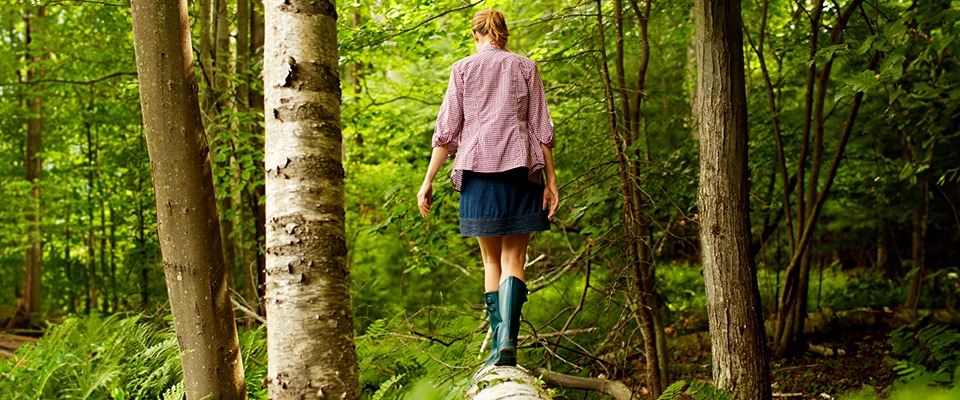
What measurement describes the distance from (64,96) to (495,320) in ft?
35.7

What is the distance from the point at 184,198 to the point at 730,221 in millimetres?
3128

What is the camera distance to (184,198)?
3.63 m

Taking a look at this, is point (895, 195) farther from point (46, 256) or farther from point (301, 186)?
point (46, 256)

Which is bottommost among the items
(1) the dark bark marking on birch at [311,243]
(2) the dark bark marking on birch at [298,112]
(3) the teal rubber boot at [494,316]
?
(3) the teal rubber boot at [494,316]


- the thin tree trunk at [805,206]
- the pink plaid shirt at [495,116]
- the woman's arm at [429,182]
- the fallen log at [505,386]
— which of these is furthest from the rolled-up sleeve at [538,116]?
the thin tree trunk at [805,206]

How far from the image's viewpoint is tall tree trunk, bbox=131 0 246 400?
11.8 ft

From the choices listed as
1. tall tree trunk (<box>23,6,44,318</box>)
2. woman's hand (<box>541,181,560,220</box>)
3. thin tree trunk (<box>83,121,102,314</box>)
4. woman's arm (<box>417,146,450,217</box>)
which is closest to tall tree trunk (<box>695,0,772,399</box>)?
woman's hand (<box>541,181,560,220</box>)

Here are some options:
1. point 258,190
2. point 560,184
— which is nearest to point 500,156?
point 560,184

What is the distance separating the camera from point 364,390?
557cm

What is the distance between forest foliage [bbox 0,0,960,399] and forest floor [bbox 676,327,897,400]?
17cm

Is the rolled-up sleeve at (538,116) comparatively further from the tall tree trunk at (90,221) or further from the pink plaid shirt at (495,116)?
the tall tree trunk at (90,221)

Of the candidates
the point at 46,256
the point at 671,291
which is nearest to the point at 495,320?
the point at 671,291

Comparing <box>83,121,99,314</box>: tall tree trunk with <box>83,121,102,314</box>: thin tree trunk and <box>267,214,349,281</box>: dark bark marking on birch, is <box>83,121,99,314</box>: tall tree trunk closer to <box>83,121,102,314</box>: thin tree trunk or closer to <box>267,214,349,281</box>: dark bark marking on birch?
<box>83,121,102,314</box>: thin tree trunk

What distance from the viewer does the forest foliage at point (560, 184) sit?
4.95 metres
